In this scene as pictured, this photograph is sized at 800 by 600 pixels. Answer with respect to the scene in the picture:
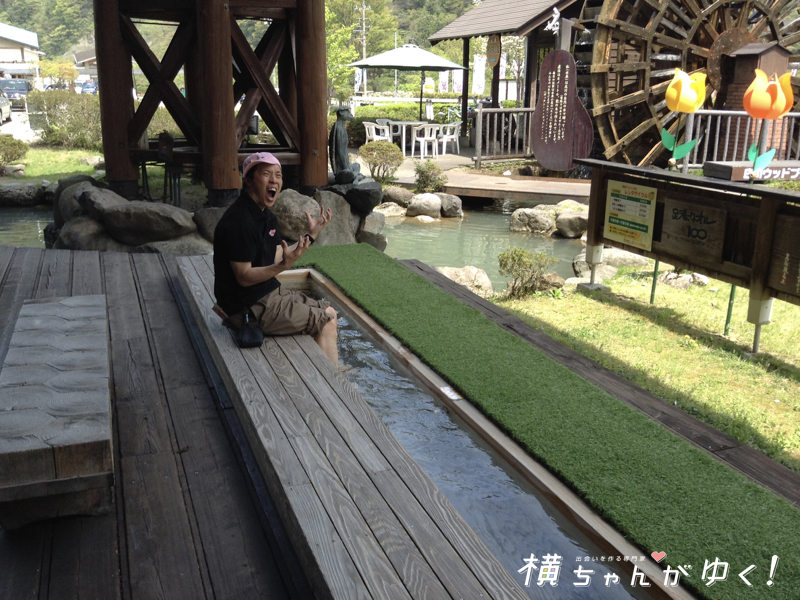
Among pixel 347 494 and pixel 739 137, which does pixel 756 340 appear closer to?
A: pixel 347 494

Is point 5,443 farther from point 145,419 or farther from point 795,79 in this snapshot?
point 795,79

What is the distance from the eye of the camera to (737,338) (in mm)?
6398

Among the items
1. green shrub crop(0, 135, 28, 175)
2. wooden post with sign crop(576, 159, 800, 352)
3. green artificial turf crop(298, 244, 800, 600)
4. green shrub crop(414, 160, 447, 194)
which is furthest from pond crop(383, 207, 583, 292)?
green shrub crop(0, 135, 28, 175)

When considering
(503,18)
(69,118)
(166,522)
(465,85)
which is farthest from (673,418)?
(69,118)

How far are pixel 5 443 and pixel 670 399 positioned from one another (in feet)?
13.2

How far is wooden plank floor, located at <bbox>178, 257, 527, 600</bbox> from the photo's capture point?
2127mm

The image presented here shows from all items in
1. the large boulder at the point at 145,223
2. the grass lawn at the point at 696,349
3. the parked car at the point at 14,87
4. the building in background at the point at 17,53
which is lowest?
the grass lawn at the point at 696,349

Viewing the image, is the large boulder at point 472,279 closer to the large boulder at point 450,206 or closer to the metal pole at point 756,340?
the metal pole at point 756,340

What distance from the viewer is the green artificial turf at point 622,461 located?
2.71m

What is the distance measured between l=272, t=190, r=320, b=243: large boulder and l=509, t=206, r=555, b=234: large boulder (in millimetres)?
5457

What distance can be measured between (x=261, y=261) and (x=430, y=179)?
35.8 ft

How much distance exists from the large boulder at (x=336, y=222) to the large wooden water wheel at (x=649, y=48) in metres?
8.14

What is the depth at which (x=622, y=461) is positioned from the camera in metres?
3.33

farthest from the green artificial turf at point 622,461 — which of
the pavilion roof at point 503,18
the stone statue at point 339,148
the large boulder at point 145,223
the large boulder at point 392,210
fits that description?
the pavilion roof at point 503,18
